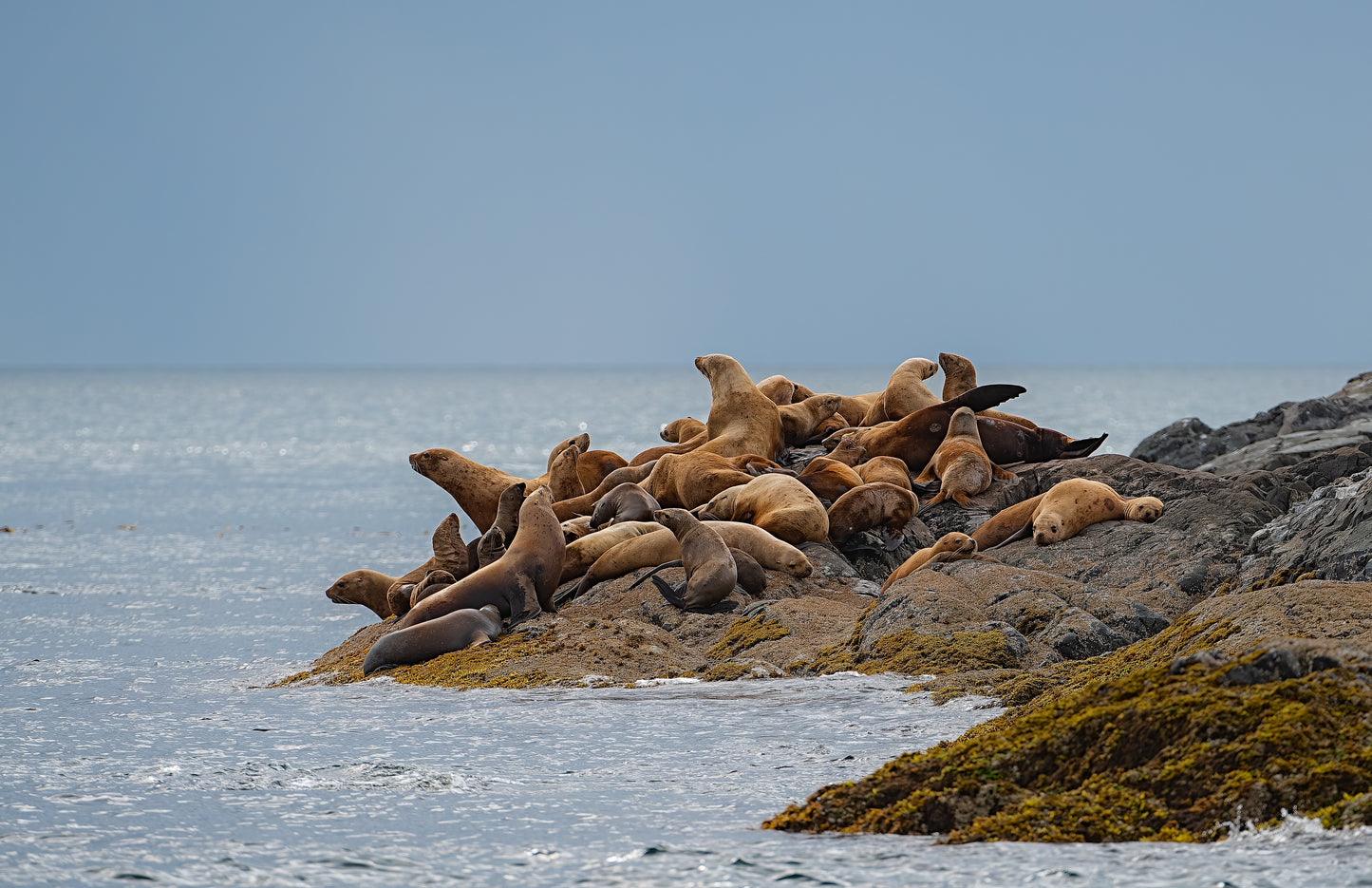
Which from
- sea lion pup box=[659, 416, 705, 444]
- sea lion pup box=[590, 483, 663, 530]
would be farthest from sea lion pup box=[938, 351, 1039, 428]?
sea lion pup box=[590, 483, 663, 530]

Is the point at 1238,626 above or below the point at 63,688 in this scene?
above

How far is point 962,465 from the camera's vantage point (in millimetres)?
12359

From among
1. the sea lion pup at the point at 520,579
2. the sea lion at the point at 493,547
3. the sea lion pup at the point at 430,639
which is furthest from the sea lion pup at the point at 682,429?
the sea lion pup at the point at 430,639

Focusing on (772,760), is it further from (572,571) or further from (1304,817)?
(572,571)

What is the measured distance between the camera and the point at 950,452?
1288 cm

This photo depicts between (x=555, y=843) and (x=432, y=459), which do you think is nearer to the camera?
(x=555, y=843)

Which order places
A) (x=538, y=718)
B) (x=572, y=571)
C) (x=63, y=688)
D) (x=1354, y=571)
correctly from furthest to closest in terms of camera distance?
(x=572, y=571) → (x=63, y=688) → (x=1354, y=571) → (x=538, y=718)

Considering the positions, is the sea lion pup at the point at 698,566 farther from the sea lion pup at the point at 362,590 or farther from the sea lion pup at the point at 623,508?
the sea lion pup at the point at 362,590

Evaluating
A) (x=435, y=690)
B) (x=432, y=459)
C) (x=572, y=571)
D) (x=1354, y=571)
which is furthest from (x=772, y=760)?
(x=432, y=459)

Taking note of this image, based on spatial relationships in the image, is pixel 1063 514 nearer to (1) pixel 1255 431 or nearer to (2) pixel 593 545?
(2) pixel 593 545

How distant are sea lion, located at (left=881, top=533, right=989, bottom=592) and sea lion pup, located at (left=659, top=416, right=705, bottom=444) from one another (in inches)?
267

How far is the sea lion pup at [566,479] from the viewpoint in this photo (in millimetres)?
13641

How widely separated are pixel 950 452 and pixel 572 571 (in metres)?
4.47

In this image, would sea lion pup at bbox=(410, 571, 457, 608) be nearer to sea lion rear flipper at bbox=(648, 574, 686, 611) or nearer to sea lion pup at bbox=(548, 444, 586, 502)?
sea lion rear flipper at bbox=(648, 574, 686, 611)
